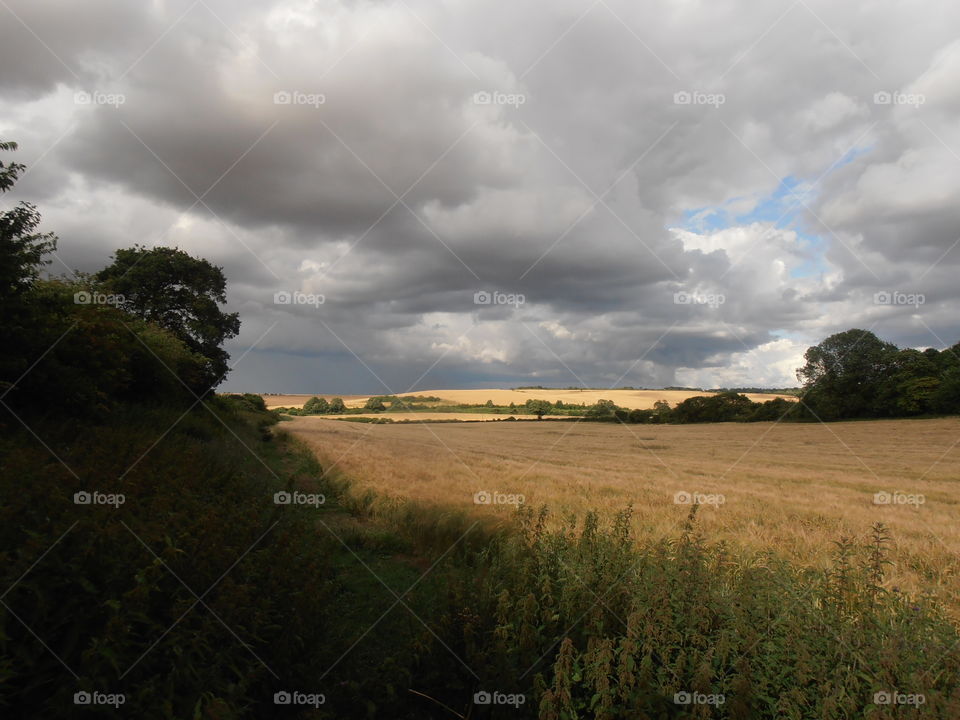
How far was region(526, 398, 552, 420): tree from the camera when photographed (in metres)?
94.8

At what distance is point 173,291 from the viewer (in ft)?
108

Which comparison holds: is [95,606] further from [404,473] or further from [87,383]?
[404,473]

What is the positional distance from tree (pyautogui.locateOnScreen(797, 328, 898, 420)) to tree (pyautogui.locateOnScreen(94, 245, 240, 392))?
63243 mm

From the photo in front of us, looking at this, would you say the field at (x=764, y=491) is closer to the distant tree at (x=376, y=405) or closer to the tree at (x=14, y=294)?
the tree at (x=14, y=294)

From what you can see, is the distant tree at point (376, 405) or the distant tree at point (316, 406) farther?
the distant tree at point (316, 406)

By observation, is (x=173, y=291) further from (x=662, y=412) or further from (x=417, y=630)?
(x=662, y=412)

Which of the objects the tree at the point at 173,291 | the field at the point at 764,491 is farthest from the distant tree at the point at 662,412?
the tree at the point at 173,291

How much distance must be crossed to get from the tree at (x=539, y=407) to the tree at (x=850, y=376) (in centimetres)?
4406

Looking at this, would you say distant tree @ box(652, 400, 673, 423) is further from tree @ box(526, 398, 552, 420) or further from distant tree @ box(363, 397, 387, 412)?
distant tree @ box(363, 397, 387, 412)

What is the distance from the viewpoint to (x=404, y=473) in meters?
18.4

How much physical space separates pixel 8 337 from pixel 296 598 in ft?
27.9

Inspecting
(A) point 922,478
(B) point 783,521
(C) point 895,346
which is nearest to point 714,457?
(A) point 922,478

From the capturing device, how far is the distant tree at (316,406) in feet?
367

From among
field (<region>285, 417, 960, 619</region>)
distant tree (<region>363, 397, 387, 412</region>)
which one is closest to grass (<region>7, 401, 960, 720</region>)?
field (<region>285, 417, 960, 619</region>)
